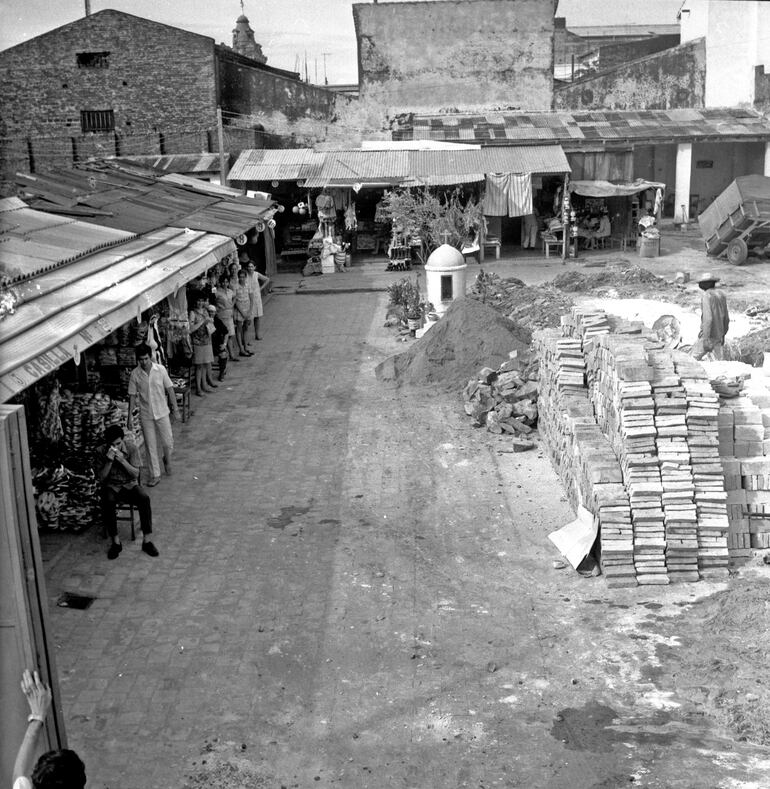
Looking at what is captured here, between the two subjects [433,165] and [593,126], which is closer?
[433,165]

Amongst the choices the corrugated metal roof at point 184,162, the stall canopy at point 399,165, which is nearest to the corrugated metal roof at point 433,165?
the stall canopy at point 399,165

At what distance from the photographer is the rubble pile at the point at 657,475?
831cm

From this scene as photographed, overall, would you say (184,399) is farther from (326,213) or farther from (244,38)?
(244,38)

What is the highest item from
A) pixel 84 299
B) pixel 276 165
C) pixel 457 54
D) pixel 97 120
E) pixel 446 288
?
pixel 457 54

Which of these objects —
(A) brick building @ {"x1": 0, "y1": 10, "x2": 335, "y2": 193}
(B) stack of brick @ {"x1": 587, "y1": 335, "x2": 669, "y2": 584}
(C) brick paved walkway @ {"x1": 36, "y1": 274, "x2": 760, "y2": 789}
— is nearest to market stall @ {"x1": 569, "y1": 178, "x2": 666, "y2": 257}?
(A) brick building @ {"x1": 0, "y1": 10, "x2": 335, "y2": 193}

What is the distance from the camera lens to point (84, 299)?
977 cm

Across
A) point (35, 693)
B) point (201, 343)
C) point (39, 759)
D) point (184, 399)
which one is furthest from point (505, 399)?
point (39, 759)

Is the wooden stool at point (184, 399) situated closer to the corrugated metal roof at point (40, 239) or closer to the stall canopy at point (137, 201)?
the corrugated metal roof at point (40, 239)

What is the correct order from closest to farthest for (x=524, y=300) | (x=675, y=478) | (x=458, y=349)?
(x=675, y=478)
(x=458, y=349)
(x=524, y=300)

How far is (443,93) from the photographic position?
3562cm

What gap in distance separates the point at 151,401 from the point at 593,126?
24.3m

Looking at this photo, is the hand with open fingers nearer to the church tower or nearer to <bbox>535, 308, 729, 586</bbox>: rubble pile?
<bbox>535, 308, 729, 586</bbox>: rubble pile

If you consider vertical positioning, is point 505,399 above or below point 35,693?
below

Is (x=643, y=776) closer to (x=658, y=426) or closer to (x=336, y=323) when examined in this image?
(x=658, y=426)
